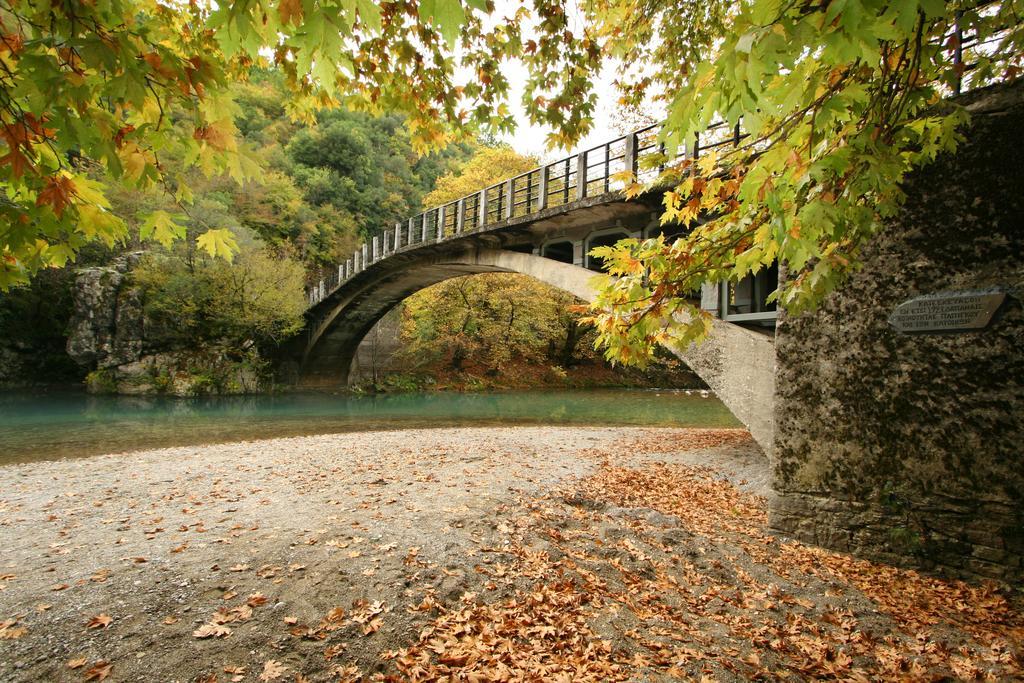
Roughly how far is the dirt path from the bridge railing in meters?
2.85

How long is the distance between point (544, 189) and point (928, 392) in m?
7.60

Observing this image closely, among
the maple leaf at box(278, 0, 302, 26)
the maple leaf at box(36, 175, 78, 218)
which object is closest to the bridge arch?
the maple leaf at box(278, 0, 302, 26)

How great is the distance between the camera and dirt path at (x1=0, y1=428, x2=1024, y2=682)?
260 cm

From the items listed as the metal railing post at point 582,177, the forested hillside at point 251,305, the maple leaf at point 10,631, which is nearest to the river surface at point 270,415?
the forested hillside at point 251,305

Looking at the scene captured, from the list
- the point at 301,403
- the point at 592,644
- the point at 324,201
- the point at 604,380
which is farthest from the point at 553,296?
the point at 592,644

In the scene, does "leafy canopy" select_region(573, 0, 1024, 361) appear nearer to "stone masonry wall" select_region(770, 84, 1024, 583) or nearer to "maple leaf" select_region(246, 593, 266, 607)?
"stone masonry wall" select_region(770, 84, 1024, 583)

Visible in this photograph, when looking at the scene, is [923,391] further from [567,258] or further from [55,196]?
[567,258]

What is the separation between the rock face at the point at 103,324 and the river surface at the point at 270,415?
1766 millimetres

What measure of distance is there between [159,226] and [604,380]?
26.7 metres

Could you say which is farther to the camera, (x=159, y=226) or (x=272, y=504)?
(x=272, y=504)

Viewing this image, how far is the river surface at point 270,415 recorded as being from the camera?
34.4 ft

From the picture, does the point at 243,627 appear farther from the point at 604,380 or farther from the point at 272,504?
the point at 604,380

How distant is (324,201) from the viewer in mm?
34031

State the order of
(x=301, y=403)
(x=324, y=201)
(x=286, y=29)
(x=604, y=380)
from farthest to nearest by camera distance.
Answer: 1. (x=324, y=201)
2. (x=604, y=380)
3. (x=301, y=403)
4. (x=286, y=29)
